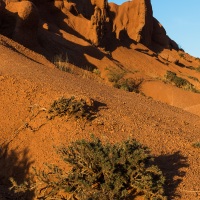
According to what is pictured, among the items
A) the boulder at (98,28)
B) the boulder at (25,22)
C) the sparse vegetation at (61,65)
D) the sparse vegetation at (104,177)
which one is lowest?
the sparse vegetation at (104,177)

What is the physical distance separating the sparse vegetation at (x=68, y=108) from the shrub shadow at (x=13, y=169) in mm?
1027

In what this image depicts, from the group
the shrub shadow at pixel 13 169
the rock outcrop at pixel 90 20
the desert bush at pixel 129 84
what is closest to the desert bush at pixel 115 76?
the desert bush at pixel 129 84

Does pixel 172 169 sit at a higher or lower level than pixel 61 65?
lower

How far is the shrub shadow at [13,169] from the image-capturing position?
488 centimetres

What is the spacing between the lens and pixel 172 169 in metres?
5.23

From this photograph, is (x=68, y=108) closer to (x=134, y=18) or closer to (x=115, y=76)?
(x=115, y=76)

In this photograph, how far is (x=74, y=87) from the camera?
354 inches

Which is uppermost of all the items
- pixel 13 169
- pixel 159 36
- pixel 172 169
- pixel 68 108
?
pixel 159 36

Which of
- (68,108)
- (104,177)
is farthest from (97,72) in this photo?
(104,177)

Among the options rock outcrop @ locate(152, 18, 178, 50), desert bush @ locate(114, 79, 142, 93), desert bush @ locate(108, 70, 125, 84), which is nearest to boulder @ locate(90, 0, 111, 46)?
desert bush @ locate(108, 70, 125, 84)

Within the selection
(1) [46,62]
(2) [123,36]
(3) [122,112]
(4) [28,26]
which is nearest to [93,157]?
(3) [122,112]

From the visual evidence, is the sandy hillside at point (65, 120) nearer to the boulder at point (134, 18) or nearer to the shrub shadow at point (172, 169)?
the shrub shadow at point (172, 169)

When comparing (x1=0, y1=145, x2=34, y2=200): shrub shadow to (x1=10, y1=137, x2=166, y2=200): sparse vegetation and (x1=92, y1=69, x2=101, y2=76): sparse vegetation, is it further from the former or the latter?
(x1=92, y1=69, x2=101, y2=76): sparse vegetation

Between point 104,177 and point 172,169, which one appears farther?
point 172,169
